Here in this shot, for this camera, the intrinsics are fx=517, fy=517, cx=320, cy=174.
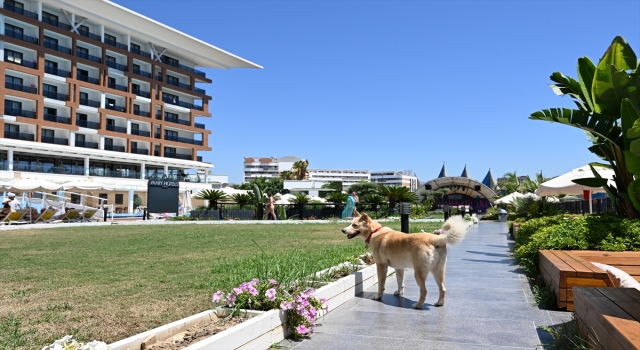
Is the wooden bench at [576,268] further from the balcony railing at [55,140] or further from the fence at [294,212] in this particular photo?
the balcony railing at [55,140]

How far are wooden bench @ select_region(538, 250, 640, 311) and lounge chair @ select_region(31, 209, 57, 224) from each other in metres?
27.3

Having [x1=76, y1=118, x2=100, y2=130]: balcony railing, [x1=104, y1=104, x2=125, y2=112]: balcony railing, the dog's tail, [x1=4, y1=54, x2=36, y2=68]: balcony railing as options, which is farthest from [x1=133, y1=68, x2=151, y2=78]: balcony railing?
the dog's tail

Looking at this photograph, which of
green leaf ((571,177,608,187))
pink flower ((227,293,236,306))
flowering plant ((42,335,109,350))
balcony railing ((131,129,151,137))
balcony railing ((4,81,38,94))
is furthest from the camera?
balcony railing ((131,129,151,137))

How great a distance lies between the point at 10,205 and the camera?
26500 millimetres

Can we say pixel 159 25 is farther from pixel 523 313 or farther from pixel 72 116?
pixel 523 313

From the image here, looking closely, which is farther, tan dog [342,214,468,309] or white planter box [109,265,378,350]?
tan dog [342,214,468,309]

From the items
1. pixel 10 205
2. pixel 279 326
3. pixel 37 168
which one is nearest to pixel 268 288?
pixel 279 326

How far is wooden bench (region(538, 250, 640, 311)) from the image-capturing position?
5.78m

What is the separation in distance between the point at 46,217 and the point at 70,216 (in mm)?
1922

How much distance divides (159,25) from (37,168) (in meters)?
26.7

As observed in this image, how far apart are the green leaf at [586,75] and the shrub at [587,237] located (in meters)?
2.76

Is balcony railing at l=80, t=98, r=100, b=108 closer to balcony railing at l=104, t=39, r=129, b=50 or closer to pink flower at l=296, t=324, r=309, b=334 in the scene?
balcony railing at l=104, t=39, r=129, b=50

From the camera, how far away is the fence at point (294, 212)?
35.3 meters

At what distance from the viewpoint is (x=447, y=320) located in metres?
5.87
